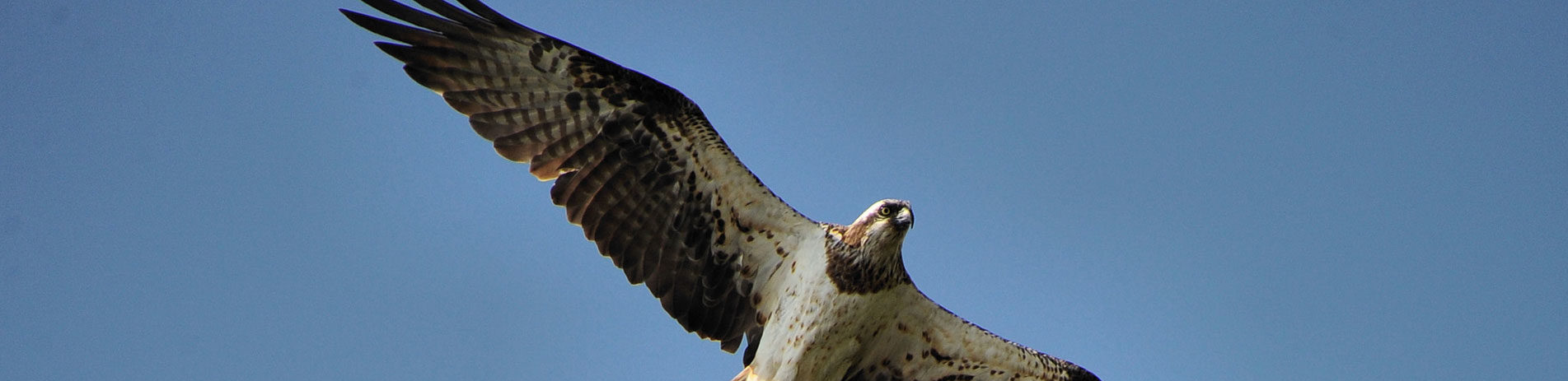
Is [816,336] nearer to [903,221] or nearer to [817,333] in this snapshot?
[817,333]

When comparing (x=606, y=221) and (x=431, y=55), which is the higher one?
(x=431, y=55)

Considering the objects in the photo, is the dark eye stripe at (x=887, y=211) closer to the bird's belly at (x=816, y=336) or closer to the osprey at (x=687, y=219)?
the osprey at (x=687, y=219)

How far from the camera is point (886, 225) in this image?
10984mm

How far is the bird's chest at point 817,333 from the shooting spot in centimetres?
1116

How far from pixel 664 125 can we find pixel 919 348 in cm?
231

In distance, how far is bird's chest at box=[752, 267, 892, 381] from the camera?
1116cm

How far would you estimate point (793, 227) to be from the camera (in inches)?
458

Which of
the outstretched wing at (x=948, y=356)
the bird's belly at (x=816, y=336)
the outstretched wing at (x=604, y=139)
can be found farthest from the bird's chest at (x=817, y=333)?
the outstretched wing at (x=604, y=139)

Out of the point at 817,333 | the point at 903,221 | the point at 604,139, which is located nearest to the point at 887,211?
the point at 903,221

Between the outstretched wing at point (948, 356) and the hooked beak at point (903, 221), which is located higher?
the hooked beak at point (903, 221)

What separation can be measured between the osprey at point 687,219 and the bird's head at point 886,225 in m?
0.03

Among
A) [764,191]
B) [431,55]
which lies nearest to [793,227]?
[764,191]

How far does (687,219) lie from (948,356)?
2.02m

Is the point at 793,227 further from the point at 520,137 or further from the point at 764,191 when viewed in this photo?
the point at 520,137
